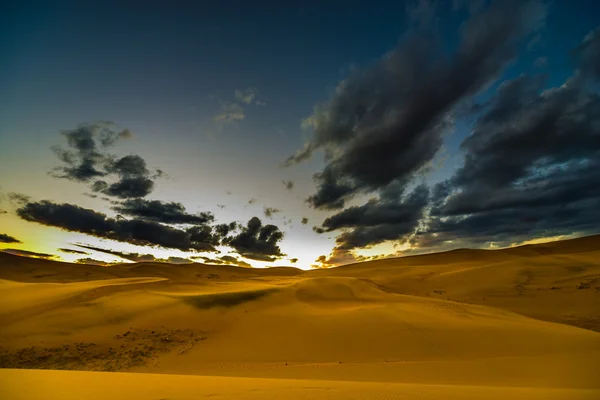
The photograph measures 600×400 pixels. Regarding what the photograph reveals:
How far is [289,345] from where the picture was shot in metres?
14.5

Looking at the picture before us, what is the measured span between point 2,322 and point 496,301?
34160mm

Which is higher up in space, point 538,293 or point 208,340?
point 538,293

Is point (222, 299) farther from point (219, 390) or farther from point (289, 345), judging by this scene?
point (219, 390)

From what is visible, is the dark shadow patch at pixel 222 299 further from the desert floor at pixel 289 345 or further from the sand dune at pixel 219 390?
the sand dune at pixel 219 390

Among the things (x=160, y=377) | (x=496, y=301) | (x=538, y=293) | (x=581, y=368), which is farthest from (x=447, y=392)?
(x=538, y=293)

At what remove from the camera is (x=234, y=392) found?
693cm

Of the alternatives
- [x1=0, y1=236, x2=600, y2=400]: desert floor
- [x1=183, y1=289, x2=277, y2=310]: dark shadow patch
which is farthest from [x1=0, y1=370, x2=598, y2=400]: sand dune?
[x1=183, y1=289, x2=277, y2=310]: dark shadow patch

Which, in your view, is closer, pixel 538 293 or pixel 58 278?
pixel 538 293

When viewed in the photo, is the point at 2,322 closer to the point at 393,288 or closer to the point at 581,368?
the point at 581,368

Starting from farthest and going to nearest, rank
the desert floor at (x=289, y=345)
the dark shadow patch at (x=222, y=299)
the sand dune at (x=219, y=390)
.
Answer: the dark shadow patch at (x=222, y=299)
the desert floor at (x=289, y=345)
the sand dune at (x=219, y=390)

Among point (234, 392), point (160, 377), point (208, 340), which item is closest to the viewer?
point (234, 392)

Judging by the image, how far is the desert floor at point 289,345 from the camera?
24.6ft

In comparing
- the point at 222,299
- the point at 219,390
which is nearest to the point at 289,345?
the point at 219,390

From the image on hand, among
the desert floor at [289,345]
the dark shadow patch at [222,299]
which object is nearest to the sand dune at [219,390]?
the desert floor at [289,345]
